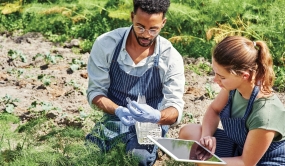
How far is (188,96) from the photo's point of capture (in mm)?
4969

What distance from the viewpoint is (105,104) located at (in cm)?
368

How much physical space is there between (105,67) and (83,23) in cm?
315

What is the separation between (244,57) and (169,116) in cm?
81

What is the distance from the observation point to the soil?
454 centimetres

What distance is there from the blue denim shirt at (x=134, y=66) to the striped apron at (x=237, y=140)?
39cm

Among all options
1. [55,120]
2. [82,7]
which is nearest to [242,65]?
[55,120]

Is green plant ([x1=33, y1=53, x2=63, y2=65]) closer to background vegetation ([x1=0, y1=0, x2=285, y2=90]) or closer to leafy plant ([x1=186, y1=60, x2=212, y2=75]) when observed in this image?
background vegetation ([x1=0, y1=0, x2=285, y2=90])

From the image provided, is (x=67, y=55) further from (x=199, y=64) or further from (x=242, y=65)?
(x=242, y=65)

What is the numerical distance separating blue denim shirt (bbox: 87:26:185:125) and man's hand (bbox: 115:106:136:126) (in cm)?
27

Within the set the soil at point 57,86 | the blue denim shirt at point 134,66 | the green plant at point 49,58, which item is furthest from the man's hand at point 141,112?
the green plant at point 49,58

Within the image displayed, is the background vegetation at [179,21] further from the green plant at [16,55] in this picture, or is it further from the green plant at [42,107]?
the green plant at [42,107]

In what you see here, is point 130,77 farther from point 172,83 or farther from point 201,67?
point 201,67

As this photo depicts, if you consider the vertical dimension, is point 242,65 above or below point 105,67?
above

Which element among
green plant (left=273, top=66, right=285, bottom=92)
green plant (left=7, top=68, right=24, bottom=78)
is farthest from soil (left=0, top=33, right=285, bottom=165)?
green plant (left=273, top=66, right=285, bottom=92)
